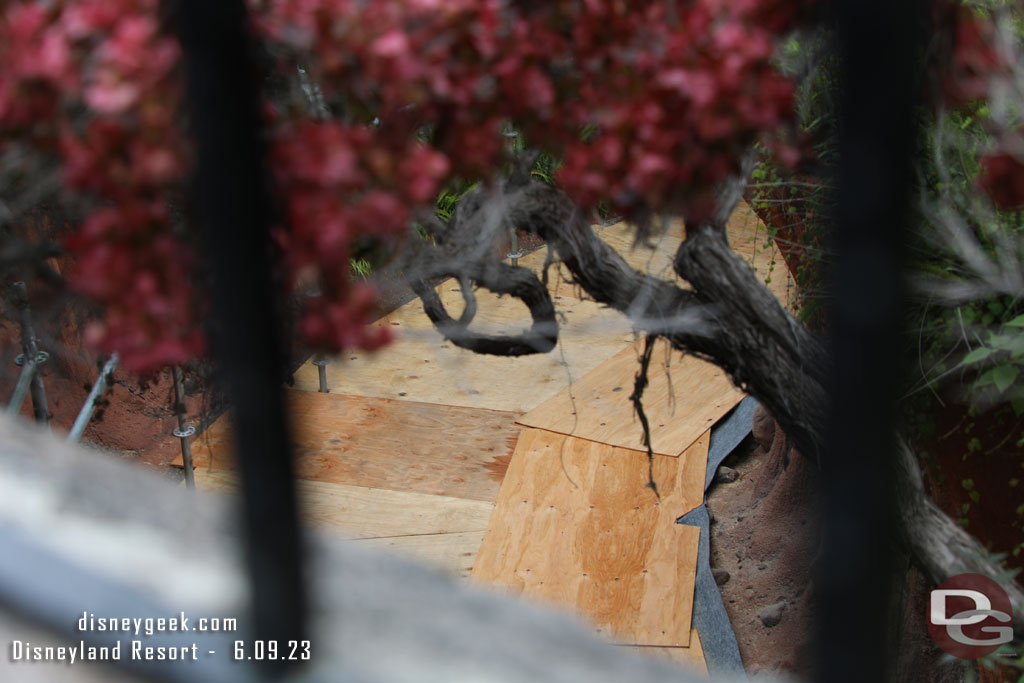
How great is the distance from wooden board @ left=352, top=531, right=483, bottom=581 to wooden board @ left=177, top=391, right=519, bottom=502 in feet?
0.65

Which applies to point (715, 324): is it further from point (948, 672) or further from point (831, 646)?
point (831, 646)

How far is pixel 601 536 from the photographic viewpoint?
8.76 feet

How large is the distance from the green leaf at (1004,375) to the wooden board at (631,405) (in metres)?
1.45

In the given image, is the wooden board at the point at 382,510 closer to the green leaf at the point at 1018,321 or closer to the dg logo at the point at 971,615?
the dg logo at the point at 971,615

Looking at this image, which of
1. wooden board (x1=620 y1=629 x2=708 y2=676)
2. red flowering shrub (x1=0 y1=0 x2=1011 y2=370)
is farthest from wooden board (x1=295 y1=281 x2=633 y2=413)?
red flowering shrub (x1=0 y1=0 x2=1011 y2=370)

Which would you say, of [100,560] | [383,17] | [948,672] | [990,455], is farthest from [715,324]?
[100,560]

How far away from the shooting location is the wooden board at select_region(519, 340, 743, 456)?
3.12m

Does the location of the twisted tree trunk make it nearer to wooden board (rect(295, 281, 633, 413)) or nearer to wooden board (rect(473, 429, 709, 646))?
wooden board (rect(473, 429, 709, 646))

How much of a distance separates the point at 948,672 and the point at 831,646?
240 cm

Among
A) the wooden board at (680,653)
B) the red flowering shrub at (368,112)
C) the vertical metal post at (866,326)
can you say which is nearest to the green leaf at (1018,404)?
the red flowering shrub at (368,112)

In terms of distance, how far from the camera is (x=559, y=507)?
9.12 feet

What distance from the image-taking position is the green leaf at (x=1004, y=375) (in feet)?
5.27

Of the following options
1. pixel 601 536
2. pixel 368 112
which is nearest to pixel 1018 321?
pixel 368 112

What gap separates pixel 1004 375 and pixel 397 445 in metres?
1.99
